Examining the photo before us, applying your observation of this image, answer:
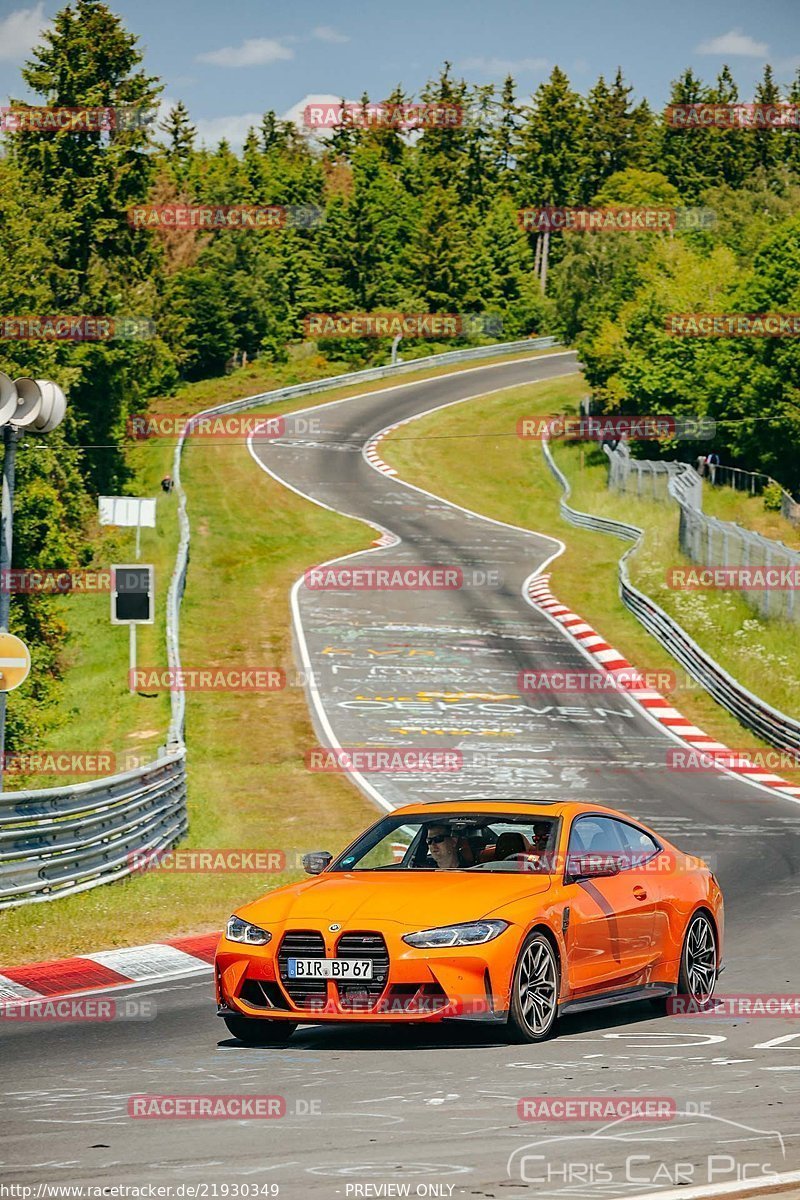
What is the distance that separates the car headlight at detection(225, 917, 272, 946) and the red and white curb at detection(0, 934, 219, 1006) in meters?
2.91

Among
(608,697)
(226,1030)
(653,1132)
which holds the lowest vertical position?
(608,697)

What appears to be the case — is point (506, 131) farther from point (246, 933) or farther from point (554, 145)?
point (246, 933)

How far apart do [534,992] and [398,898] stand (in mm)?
954

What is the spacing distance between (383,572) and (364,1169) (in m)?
42.9

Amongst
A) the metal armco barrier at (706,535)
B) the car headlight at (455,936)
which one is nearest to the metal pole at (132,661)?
the metal armco barrier at (706,535)

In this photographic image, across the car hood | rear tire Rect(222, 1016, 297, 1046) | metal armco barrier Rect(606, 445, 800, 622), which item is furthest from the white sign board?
rear tire Rect(222, 1016, 297, 1046)

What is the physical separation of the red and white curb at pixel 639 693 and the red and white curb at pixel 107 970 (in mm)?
15764

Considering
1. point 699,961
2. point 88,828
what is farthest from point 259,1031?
point 88,828

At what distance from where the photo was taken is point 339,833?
24.1 m

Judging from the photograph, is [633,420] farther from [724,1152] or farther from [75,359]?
[724,1152]

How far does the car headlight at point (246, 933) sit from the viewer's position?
31.7 ft

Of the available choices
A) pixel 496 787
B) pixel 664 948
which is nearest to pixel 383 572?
pixel 496 787

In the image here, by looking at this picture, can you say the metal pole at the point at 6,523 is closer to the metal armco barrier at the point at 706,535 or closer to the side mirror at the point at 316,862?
the side mirror at the point at 316,862

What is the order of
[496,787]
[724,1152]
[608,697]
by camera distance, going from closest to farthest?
1. [724,1152]
2. [496,787]
3. [608,697]
